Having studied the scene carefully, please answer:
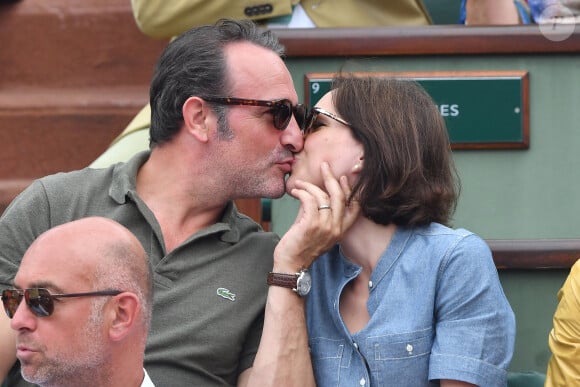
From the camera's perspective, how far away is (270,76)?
11.8 feet

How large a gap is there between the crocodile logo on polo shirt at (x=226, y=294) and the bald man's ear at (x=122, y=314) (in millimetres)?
700

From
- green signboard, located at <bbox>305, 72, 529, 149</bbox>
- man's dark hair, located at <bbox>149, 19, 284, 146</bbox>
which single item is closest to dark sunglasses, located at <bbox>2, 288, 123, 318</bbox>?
man's dark hair, located at <bbox>149, 19, 284, 146</bbox>

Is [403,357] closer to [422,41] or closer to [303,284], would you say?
[303,284]

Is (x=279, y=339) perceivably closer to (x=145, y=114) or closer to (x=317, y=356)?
(x=317, y=356)

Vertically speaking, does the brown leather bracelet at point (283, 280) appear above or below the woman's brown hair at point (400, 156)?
below

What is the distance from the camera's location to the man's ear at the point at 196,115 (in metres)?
3.57

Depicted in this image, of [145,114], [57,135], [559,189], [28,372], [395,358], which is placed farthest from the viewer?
[57,135]

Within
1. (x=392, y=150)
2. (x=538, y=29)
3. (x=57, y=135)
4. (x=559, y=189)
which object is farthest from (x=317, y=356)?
(x=57, y=135)

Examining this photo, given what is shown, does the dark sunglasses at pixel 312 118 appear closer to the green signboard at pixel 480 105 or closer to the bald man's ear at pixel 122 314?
the green signboard at pixel 480 105

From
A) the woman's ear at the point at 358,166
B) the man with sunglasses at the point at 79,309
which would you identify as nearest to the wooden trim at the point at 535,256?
the woman's ear at the point at 358,166

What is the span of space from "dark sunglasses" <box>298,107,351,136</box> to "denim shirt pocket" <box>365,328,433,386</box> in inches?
24.9

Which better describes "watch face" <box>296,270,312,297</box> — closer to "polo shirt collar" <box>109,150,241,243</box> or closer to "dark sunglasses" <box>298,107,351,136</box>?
"polo shirt collar" <box>109,150,241,243</box>

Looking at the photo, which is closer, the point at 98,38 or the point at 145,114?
the point at 145,114

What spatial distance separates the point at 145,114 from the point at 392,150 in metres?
1.72
